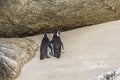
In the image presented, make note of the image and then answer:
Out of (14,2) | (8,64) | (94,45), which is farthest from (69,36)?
(8,64)

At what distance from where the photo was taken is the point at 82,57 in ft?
24.6

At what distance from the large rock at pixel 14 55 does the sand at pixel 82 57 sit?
126 mm

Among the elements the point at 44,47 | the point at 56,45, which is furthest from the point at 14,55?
the point at 56,45

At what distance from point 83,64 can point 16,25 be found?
2.16m

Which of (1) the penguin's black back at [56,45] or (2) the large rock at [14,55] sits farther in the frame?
(1) the penguin's black back at [56,45]

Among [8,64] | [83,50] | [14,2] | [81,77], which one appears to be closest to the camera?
[81,77]

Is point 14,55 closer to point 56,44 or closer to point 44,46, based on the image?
point 44,46

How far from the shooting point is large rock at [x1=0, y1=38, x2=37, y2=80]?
6913 mm

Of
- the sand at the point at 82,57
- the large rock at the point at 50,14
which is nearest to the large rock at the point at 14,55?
the sand at the point at 82,57

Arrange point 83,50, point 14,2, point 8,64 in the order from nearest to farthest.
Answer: point 8,64, point 83,50, point 14,2

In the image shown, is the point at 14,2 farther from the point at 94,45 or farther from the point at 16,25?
the point at 94,45

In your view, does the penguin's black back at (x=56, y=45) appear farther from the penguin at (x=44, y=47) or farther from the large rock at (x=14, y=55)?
the large rock at (x=14, y=55)

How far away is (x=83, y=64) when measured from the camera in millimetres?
7191

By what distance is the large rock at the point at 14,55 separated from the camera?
6.91m
